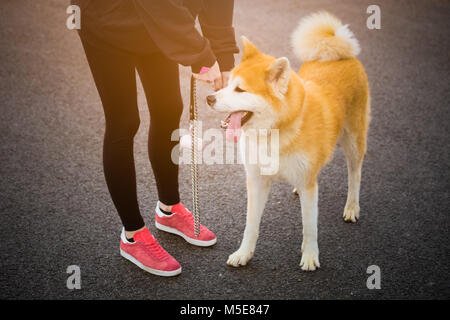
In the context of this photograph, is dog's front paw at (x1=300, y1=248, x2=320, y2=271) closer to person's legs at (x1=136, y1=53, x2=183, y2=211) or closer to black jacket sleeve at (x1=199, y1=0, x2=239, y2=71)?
person's legs at (x1=136, y1=53, x2=183, y2=211)

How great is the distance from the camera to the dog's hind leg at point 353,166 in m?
2.42

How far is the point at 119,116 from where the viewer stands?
1.85 meters

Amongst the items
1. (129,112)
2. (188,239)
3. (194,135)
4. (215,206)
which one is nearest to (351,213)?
(215,206)

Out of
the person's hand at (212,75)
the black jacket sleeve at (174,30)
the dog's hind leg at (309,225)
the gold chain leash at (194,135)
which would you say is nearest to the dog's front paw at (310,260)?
the dog's hind leg at (309,225)

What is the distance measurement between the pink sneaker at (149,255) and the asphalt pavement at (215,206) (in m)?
0.05

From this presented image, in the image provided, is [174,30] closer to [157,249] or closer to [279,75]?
[279,75]

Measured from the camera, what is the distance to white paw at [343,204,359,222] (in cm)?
249

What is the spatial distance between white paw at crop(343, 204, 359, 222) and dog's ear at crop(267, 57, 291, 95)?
1.02 metres

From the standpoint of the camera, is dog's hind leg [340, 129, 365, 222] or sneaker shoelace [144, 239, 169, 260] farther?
dog's hind leg [340, 129, 365, 222]

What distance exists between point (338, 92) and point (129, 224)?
1315 millimetres

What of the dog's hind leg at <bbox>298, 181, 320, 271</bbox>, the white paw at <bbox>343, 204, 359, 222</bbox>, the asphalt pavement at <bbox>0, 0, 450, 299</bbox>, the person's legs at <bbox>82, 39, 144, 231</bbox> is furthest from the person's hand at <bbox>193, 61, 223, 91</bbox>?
the white paw at <bbox>343, 204, 359, 222</bbox>

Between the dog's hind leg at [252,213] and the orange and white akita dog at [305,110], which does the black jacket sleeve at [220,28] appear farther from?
the dog's hind leg at [252,213]
